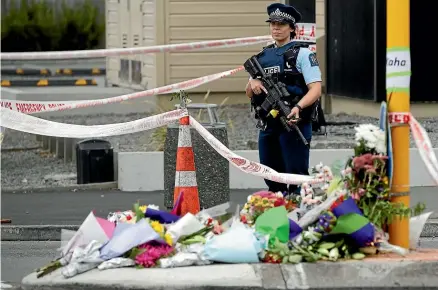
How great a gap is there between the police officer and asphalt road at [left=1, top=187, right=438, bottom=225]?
157 cm

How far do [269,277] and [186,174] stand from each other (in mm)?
3007

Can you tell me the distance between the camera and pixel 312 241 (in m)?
7.75

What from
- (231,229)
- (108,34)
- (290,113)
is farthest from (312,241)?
(108,34)

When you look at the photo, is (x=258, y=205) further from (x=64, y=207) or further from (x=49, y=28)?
(x=49, y=28)

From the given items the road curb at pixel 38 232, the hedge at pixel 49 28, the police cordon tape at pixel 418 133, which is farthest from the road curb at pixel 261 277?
the hedge at pixel 49 28

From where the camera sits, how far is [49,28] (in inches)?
1489

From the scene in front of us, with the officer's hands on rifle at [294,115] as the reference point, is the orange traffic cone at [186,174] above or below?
below

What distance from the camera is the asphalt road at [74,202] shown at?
1148 centimetres

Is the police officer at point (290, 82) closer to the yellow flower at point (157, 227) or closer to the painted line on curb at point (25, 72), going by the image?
the yellow flower at point (157, 227)

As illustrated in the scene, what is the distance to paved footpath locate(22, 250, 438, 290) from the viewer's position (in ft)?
23.7

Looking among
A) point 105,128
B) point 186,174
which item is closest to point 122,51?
point 105,128

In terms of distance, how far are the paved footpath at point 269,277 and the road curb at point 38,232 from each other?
3.21 m

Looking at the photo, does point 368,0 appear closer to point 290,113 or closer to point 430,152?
point 290,113

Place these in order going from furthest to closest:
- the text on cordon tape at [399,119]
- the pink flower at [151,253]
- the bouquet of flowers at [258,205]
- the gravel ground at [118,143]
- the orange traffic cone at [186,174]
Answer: the gravel ground at [118,143]
the orange traffic cone at [186,174]
the bouquet of flowers at [258,205]
the text on cordon tape at [399,119]
the pink flower at [151,253]
